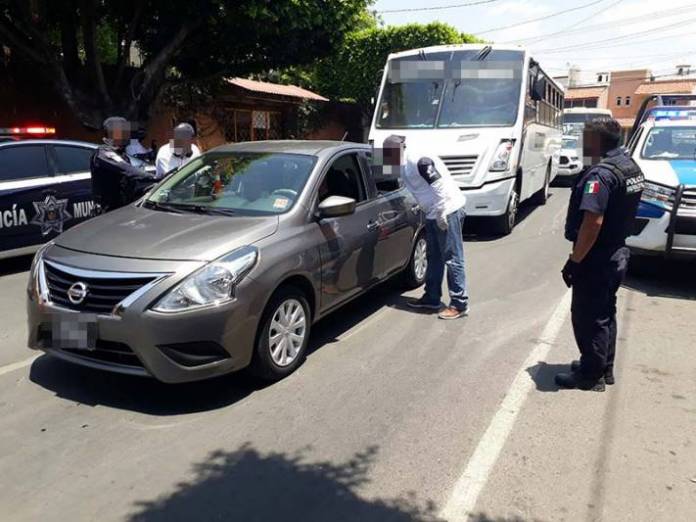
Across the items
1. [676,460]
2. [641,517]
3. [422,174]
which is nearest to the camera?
[641,517]

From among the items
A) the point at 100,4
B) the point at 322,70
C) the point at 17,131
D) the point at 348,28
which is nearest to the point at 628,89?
the point at 322,70

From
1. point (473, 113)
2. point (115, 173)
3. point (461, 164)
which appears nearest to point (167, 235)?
point (115, 173)

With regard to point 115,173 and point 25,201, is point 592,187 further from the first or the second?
point 25,201

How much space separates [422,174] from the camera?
17.1 ft

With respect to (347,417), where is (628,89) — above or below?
above

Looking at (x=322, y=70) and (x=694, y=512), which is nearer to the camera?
(x=694, y=512)

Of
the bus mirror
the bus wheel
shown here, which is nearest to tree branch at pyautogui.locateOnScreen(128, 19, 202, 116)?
the bus mirror

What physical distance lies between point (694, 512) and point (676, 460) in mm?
467

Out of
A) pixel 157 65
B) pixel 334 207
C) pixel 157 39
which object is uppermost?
pixel 157 39

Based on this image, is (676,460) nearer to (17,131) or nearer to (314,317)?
(314,317)

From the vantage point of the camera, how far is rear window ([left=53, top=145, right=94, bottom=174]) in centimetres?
711

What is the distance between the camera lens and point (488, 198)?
862cm

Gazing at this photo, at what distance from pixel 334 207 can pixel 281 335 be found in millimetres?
1002

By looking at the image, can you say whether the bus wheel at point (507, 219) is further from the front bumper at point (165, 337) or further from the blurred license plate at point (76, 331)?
the blurred license plate at point (76, 331)
